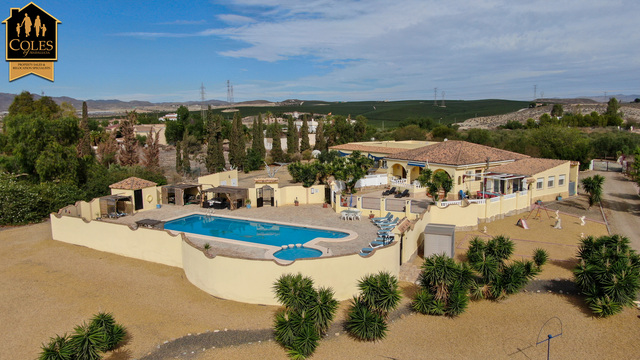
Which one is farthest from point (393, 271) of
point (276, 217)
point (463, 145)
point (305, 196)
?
point (463, 145)

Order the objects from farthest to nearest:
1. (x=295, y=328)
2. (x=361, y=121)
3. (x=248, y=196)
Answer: (x=361, y=121) < (x=248, y=196) < (x=295, y=328)

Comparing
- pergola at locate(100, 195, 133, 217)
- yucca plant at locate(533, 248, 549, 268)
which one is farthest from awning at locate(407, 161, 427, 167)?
pergola at locate(100, 195, 133, 217)

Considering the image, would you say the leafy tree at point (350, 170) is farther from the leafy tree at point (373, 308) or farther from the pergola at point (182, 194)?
the leafy tree at point (373, 308)

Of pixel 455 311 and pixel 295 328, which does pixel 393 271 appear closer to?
pixel 455 311

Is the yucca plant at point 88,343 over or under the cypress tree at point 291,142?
under

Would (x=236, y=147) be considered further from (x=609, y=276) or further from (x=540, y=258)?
(x=609, y=276)

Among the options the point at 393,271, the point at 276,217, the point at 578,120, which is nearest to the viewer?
the point at 393,271

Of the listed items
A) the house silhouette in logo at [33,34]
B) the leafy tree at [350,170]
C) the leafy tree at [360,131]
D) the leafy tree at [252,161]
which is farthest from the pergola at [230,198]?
the leafy tree at [360,131]
